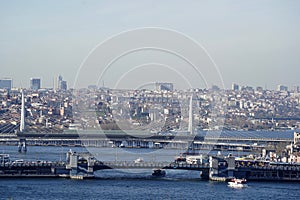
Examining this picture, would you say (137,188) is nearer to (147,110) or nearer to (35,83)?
(147,110)

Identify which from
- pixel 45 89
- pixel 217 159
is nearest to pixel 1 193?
pixel 217 159

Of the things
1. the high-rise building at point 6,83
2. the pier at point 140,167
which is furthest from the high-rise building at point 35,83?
the pier at point 140,167

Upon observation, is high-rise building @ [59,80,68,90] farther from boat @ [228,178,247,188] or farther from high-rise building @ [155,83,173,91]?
boat @ [228,178,247,188]

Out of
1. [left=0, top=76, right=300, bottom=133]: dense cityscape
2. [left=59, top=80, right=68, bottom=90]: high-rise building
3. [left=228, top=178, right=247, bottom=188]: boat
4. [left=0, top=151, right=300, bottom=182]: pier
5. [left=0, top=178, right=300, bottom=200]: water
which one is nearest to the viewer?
[left=0, top=178, right=300, bottom=200]: water

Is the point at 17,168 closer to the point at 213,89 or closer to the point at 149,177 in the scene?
the point at 149,177

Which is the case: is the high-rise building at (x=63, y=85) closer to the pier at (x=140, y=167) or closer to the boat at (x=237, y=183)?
the pier at (x=140, y=167)

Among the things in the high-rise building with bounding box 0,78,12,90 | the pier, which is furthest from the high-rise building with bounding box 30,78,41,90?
the pier
